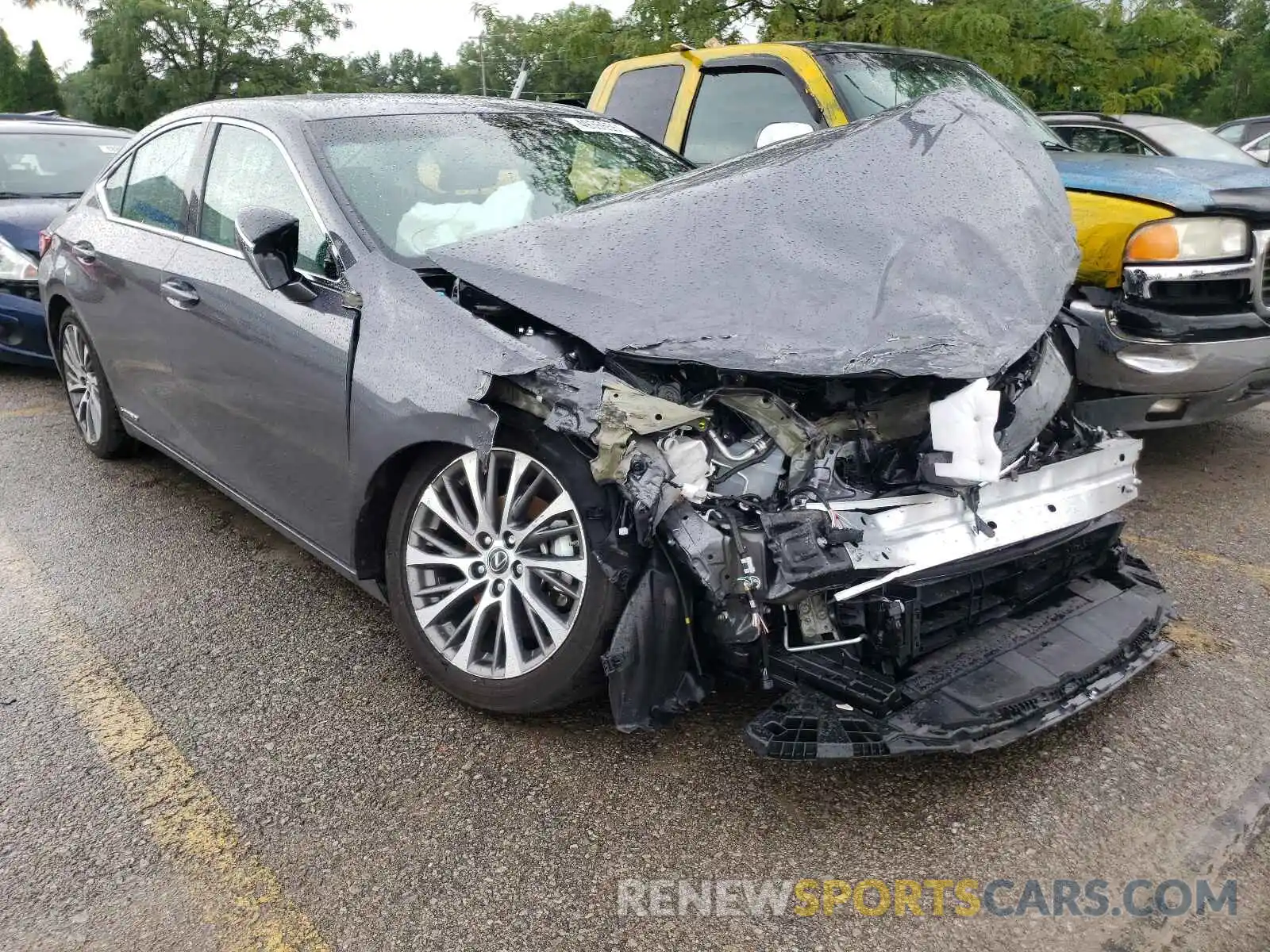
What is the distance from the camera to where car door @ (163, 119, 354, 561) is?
3053mm

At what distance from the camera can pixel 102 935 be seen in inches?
84.6

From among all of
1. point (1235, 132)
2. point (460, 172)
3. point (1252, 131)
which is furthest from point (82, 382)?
point (1235, 132)

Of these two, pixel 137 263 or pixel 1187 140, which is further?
pixel 1187 140

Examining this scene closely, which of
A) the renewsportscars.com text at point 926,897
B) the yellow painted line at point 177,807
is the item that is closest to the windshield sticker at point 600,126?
the yellow painted line at point 177,807

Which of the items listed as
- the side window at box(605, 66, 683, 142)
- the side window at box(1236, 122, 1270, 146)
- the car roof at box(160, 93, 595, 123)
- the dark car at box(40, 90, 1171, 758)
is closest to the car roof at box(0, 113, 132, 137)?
the side window at box(605, 66, 683, 142)

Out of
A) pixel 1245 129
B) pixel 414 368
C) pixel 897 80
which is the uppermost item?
pixel 897 80

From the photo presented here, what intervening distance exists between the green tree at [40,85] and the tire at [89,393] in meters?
48.4

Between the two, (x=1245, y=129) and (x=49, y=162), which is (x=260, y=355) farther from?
(x=1245, y=129)

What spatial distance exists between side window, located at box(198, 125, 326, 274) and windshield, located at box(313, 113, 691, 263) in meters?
0.16

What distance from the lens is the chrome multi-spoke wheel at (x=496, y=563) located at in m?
2.65

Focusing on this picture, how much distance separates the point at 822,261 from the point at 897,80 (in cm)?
318

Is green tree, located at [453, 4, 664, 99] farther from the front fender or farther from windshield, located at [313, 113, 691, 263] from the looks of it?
the front fender

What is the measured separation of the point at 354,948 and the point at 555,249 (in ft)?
5.89

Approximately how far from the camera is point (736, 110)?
5.47 meters
